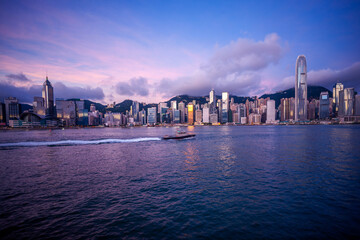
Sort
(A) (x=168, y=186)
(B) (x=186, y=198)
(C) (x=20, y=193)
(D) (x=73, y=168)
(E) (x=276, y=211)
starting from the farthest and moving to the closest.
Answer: (D) (x=73, y=168)
(A) (x=168, y=186)
(C) (x=20, y=193)
(B) (x=186, y=198)
(E) (x=276, y=211)

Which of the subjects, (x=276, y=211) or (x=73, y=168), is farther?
(x=73, y=168)

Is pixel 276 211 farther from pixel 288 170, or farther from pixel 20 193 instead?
pixel 20 193

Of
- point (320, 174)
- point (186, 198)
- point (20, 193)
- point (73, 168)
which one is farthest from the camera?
point (73, 168)

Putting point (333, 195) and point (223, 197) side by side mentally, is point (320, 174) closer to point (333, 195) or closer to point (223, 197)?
point (333, 195)

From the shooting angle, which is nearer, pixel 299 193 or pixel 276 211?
pixel 276 211

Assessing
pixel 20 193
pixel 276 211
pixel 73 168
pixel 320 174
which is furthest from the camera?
pixel 73 168

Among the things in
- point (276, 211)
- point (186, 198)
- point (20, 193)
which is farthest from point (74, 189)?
point (276, 211)

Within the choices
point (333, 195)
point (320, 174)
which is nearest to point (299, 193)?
point (333, 195)

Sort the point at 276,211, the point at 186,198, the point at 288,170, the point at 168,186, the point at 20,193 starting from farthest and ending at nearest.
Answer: the point at 288,170 < the point at 168,186 < the point at 20,193 < the point at 186,198 < the point at 276,211
